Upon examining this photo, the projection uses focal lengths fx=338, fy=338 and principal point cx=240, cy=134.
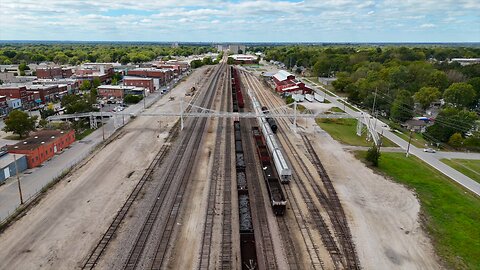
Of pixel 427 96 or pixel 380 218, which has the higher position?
pixel 427 96

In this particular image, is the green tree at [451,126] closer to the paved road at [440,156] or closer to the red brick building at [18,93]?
the paved road at [440,156]

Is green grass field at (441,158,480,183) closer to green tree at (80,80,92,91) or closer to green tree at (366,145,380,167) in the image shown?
green tree at (366,145,380,167)

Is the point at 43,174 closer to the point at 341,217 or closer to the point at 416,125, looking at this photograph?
the point at 341,217

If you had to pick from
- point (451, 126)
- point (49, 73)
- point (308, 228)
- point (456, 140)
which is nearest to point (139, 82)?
point (49, 73)

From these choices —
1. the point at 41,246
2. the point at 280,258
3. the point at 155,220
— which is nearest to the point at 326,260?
the point at 280,258

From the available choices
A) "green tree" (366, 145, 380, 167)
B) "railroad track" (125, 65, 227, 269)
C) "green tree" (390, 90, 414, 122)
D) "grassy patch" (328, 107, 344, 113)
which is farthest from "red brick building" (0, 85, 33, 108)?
"green tree" (390, 90, 414, 122)
